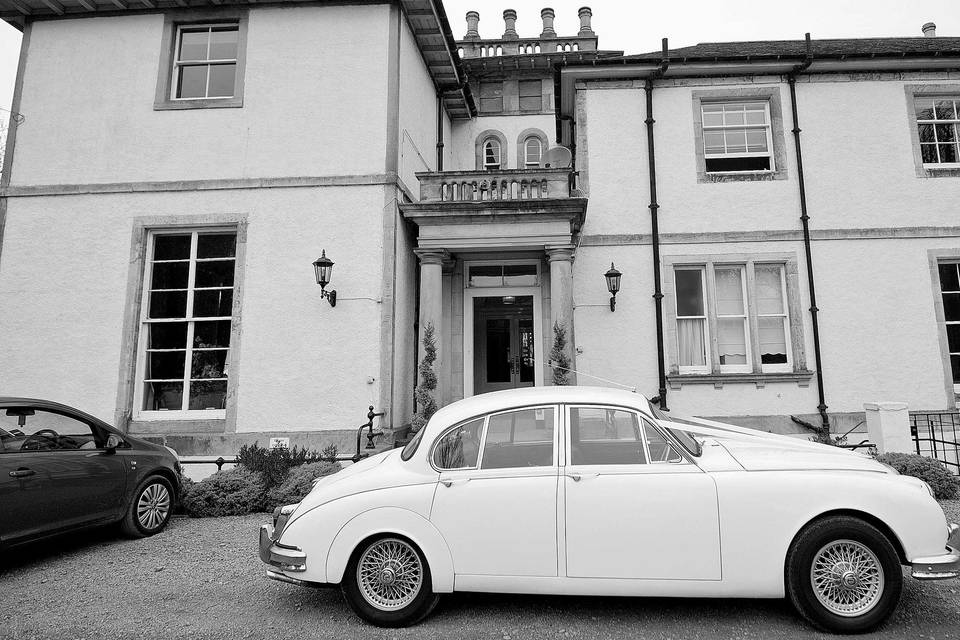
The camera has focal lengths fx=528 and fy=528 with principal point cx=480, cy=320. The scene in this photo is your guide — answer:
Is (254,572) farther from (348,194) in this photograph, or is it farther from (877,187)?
(877,187)

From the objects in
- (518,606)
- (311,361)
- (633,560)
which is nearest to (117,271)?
(311,361)

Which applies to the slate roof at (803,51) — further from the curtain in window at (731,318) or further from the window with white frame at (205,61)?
the window with white frame at (205,61)

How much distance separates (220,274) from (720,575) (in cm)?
977

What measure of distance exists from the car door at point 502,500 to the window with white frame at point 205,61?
994cm

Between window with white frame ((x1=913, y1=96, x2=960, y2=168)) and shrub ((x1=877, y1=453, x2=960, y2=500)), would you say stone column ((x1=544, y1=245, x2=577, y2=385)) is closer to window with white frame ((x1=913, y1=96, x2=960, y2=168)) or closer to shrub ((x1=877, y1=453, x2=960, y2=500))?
shrub ((x1=877, y1=453, x2=960, y2=500))

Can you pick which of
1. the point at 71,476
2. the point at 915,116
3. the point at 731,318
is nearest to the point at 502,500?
the point at 71,476

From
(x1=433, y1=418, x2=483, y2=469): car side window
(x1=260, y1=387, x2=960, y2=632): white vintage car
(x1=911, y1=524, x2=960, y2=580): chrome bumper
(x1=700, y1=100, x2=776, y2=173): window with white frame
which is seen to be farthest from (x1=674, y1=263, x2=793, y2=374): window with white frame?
(x1=433, y1=418, x2=483, y2=469): car side window

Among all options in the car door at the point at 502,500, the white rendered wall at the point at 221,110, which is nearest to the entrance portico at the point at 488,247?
the white rendered wall at the point at 221,110

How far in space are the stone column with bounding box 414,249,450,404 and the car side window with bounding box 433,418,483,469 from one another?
18.8 ft

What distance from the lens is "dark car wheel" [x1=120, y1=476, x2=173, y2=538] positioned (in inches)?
229

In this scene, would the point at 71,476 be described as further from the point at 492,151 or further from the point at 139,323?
the point at 492,151

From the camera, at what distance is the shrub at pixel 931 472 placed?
262 inches

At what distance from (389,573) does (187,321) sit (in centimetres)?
825

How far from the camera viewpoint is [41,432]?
5305 mm
